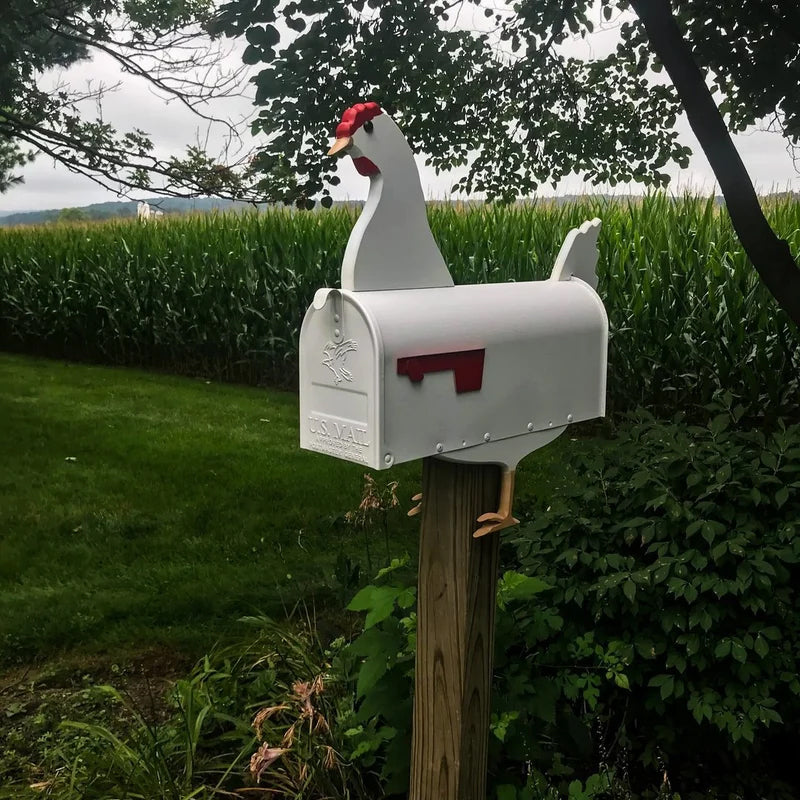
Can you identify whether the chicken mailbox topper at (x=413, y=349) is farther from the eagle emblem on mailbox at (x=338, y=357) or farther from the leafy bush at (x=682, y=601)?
the leafy bush at (x=682, y=601)

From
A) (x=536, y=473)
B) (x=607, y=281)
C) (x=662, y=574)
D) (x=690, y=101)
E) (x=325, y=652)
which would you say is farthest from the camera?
(x=607, y=281)

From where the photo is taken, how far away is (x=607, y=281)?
5.18 m

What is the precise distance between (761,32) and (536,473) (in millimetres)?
2480

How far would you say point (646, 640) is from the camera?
6.64 feet

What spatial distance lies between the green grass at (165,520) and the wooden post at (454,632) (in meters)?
1.04

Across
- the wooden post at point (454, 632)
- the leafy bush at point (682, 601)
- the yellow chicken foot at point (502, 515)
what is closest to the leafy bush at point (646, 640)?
the leafy bush at point (682, 601)

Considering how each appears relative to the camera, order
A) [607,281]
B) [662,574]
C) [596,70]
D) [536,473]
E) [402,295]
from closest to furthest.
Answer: [402,295] < [662,574] < [596,70] < [536,473] < [607,281]

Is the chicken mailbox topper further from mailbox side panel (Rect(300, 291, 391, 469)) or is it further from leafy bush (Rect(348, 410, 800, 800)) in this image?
leafy bush (Rect(348, 410, 800, 800))

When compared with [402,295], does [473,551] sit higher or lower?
lower

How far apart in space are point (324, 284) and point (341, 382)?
5721 mm

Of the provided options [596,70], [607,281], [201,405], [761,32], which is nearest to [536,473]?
[607,281]

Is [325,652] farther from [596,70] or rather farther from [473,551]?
[596,70]

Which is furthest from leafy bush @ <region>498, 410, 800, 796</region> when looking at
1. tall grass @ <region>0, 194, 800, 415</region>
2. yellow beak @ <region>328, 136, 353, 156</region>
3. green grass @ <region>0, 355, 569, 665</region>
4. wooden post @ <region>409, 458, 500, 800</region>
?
yellow beak @ <region>328, 136, 353, 156</region>

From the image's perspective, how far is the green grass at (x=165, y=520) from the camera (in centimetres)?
317
